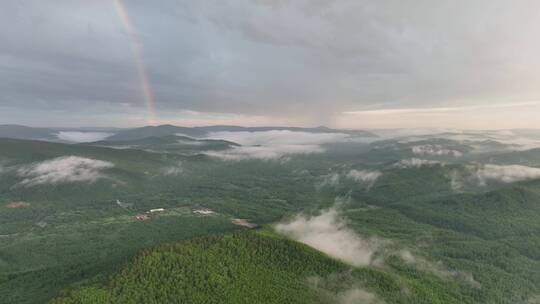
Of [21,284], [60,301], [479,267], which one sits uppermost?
[60,301]

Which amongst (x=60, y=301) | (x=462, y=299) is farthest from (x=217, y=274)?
(x=462, y=299)

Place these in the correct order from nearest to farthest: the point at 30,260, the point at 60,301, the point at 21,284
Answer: the point at 60,301 → the point at 21,284 → the point at 30,260

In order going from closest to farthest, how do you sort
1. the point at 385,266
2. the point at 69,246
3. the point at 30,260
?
the point at 385,266
the point at 30,260
the point at 69,246

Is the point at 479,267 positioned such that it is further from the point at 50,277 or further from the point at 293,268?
the point at 50,277

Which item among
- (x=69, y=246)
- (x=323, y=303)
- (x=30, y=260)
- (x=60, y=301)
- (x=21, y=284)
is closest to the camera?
(x=60, y=301)

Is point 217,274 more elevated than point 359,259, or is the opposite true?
point 217,274

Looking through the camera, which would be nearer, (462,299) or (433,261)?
(462,299)

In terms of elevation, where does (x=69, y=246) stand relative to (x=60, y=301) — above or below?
below

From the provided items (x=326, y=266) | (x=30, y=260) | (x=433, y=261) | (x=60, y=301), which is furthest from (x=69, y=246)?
(x=433, y=261)

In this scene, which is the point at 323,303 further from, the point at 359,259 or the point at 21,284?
the point at 21,284
